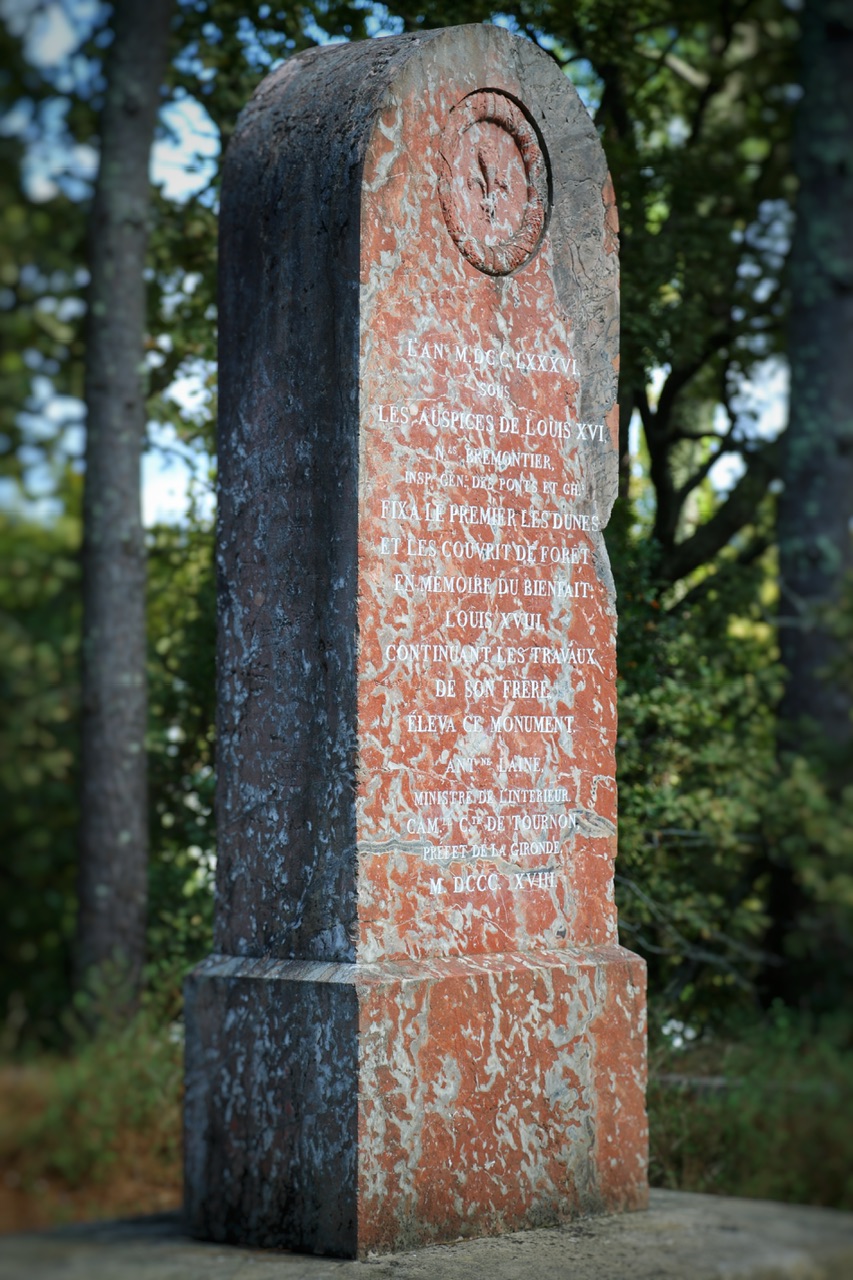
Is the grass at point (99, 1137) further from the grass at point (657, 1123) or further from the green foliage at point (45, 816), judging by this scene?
the green foliage at point (45, 816)

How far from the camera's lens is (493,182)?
443cm

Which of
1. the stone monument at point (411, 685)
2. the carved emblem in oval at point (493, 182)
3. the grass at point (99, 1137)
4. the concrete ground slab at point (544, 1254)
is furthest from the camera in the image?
the grass at point (99, 1137)

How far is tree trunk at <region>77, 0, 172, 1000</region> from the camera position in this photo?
6645 millimetres

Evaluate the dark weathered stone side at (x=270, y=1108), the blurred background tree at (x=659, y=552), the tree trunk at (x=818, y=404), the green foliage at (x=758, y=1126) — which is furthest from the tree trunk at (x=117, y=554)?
the tree trunk at (x=818, y=404)

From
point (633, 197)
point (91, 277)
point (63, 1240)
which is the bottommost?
point (63, 1240)

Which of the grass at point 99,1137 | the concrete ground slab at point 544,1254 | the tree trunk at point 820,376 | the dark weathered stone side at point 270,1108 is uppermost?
the tree trunk at point 820,376

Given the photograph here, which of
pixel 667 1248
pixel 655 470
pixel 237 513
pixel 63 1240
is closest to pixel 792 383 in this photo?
pixel 655 470

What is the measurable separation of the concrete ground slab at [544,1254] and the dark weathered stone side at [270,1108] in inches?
3.7

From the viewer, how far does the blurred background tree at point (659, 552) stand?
21.1 ft

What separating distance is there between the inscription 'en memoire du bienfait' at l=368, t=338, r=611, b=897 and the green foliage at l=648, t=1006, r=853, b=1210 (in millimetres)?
1554

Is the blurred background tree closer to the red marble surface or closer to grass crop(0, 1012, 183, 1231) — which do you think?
grass crop(0, 1012, 183, 1231)

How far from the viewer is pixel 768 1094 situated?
5746mm

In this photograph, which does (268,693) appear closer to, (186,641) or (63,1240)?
(63,1240)

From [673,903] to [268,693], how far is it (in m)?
2.87
